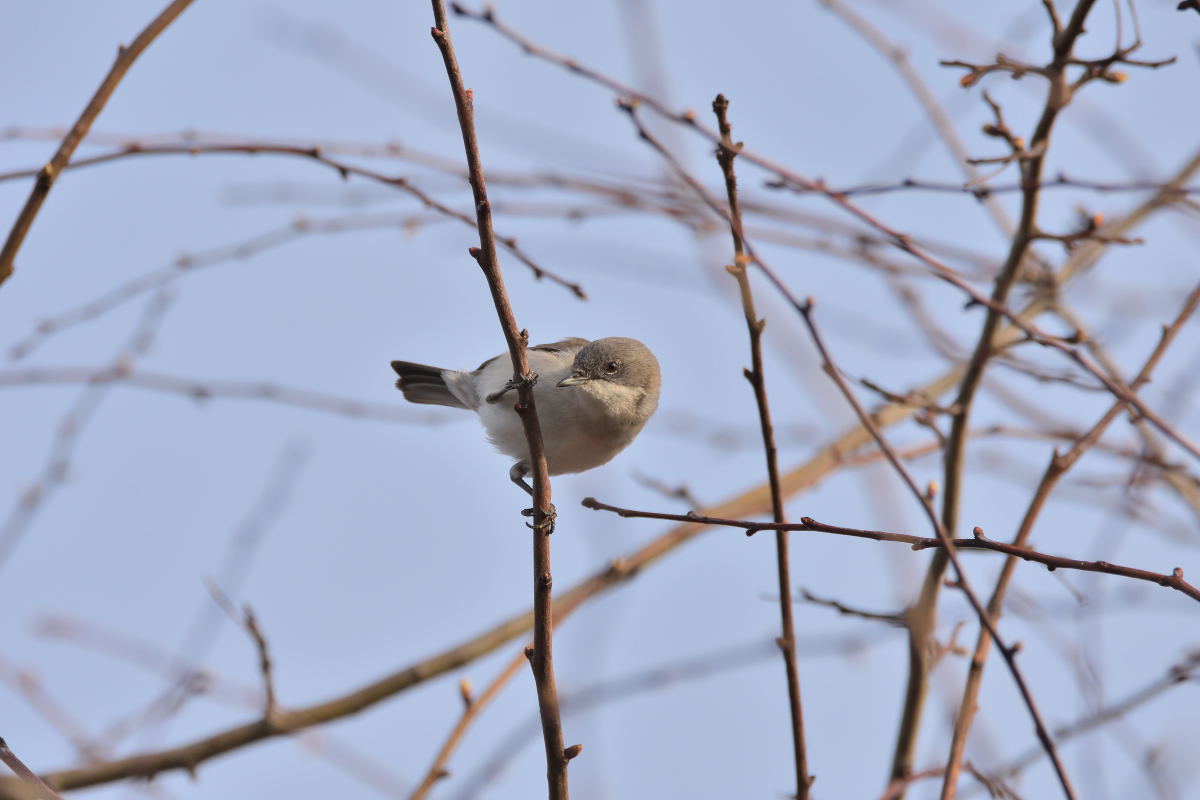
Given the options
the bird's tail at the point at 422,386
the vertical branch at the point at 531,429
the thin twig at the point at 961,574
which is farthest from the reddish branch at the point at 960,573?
the bird's tail at the point at 422,386

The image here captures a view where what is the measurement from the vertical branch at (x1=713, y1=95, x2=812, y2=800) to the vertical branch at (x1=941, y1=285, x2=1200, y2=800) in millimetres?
458

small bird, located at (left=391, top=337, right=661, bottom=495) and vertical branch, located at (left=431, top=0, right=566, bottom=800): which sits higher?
small bird, located at (left=391, top=337, right=661, bottom=495)

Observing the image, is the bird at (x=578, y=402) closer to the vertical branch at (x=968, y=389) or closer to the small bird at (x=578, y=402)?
the small bird at (x=578, y=402)

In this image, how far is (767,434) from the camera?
297 cm

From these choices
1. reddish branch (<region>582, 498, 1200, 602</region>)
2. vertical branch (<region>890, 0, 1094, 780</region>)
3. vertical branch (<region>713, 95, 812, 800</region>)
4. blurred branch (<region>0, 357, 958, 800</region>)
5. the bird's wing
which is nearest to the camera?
reddish branch (<region>582, 498, 1200, 602</region>)

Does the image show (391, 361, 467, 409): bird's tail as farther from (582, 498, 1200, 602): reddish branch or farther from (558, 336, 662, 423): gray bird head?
(582, 498, 1200, 602): reddish branch

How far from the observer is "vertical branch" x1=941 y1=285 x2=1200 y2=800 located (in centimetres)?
315

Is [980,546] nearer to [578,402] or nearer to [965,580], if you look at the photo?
[965,580]

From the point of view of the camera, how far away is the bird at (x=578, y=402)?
4.84 metres

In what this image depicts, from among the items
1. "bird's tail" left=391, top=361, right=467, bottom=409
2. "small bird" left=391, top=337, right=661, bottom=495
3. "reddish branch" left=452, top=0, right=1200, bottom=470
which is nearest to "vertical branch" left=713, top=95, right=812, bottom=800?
"reddish branch" left=452, top=0, right=1200, bottom=470

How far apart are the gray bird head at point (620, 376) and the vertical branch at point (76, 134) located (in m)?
2.32

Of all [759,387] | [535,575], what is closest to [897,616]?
[759,387]

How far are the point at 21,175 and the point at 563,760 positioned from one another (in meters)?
2.28

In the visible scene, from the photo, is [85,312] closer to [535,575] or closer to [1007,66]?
[535,575]
